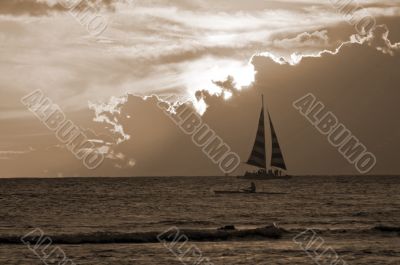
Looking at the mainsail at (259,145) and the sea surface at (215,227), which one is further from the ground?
the mainsail at (259,145)

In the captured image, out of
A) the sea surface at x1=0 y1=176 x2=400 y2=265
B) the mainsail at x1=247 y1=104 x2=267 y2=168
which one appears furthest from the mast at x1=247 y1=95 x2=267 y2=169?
the sea surface at x1=0 y1=176 x2=400 y2=265

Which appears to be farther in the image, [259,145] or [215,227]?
[259,145]

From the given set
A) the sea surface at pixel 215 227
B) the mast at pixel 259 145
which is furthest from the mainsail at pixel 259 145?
the sea surface at pixel 215 227

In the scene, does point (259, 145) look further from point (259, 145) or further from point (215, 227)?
point (215, 227)

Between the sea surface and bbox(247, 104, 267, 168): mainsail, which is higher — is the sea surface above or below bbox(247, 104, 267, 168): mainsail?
below

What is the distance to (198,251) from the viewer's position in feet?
139

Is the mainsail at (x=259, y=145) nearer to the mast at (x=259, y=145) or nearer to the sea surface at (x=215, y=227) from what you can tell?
the mast at (x=259, y=145)

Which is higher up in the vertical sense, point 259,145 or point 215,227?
point 259,145

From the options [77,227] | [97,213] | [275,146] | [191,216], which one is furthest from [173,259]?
[275,146]

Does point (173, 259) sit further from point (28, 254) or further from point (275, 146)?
point (275, 146)

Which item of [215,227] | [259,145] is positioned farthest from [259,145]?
[215,227]

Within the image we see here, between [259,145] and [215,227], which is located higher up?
[259,145]

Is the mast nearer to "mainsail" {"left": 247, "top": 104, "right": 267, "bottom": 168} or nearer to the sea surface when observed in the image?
"mainsail" {"left": 247, "top": 104, "right": 267, "bottom": 168}

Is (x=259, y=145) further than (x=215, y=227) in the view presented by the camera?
Yes
